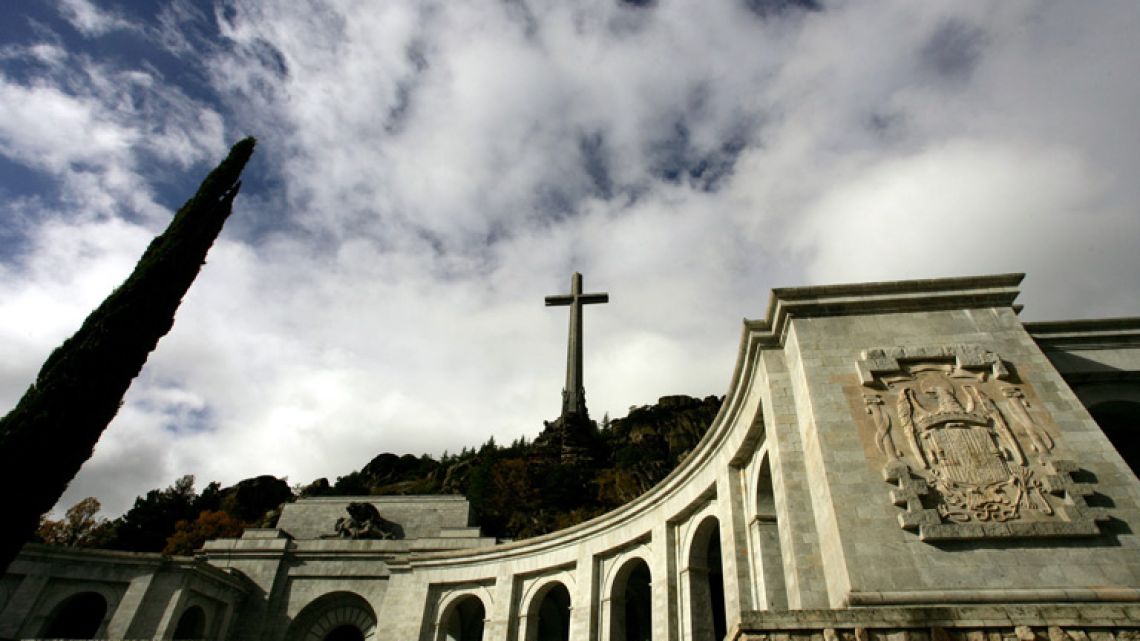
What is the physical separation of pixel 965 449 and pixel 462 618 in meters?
21.3

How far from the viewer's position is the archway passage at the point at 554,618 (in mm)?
23719

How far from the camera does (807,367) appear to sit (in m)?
10.2

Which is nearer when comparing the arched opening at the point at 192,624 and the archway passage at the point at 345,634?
the arched opening at the point at 192,624

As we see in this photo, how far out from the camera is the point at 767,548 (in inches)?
460

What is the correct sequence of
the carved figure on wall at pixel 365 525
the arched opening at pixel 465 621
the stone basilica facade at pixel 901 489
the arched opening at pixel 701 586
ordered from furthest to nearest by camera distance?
1. the carved figure on wall at pixel 365 525
2. the arched opening at pixel 465 621
3. the arched opening at pixel 701 586
4. the stone basilica facade at pixel 901 489

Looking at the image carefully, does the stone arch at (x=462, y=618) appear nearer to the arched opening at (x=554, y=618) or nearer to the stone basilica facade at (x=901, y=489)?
the arched opening at (x=554, y=618)

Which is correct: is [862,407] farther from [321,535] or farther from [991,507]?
[321,535]

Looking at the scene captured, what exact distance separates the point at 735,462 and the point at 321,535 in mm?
23858

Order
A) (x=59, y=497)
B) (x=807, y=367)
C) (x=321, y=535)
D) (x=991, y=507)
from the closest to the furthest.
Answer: (x=991, y=507), (x=807, y=367), (x=59, y=497), (x=321, y=535)

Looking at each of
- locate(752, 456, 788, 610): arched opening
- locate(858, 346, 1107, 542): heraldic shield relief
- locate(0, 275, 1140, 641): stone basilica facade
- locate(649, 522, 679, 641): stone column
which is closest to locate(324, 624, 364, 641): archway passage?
locate(0, 275, 1140, 641): stone basilica facade

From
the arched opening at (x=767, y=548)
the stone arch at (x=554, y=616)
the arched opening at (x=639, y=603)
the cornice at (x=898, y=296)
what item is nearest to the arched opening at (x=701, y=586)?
the arched opening at (x=767, y=548)

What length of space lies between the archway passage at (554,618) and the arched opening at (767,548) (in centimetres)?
1386

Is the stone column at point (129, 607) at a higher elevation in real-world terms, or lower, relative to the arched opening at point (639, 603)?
lower

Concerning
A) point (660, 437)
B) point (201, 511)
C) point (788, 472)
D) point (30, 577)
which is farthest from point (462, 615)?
point (660, 437)
